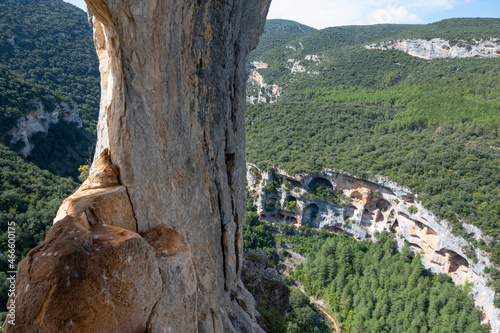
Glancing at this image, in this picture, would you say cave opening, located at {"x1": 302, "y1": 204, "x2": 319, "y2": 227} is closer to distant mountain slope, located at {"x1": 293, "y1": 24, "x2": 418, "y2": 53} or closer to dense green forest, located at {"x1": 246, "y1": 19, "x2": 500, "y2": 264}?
dense green forest, located at {"x1": 246, "y1": 19, "x2": 500, "y2": 264}

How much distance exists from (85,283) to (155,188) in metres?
2.19

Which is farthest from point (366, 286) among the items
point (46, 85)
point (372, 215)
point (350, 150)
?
point (46, 85)

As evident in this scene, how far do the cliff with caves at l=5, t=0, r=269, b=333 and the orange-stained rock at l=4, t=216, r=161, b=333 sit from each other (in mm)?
12

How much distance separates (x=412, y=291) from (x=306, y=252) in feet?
43.5

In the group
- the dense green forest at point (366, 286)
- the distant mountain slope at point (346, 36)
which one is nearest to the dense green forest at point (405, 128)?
the dense green forest at point (366, 286)

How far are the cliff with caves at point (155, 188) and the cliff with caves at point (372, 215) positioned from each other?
2782cm

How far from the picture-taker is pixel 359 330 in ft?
81.4

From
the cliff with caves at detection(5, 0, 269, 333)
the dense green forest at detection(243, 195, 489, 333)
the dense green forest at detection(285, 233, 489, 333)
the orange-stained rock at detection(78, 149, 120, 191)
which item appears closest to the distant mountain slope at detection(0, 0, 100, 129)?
the dense green forest at detection(243, 195, 489, 333)

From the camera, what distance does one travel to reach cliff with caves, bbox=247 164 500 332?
25125mm

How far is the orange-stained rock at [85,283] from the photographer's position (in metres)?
2.85

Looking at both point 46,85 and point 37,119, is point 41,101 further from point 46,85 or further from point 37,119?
point 46,85

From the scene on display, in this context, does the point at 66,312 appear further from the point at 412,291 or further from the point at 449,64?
the point at 449,64

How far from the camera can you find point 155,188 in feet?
16.6

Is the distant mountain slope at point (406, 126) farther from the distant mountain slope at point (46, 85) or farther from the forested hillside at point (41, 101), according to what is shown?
the distant mountain slope at point (46, 85)
